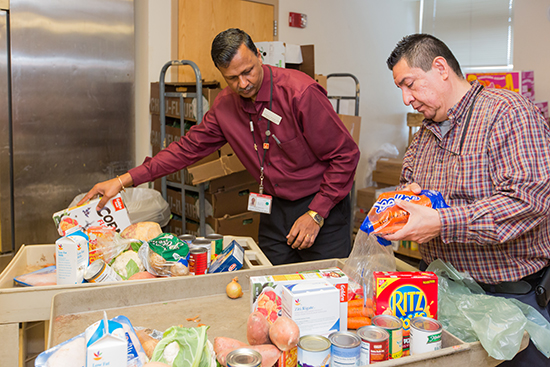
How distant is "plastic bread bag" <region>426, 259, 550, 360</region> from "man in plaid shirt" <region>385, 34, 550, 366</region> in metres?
0.09

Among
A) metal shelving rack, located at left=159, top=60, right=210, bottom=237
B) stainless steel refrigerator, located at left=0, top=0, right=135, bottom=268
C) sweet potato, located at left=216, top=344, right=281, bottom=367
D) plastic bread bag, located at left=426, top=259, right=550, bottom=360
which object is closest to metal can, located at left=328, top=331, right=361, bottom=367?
sweet potato, located at left=216, top=344, right=281, bottom=367

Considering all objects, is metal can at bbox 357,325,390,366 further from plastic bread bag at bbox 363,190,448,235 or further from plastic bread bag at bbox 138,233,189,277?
plastic bread bag at bbox 138,233,189,277

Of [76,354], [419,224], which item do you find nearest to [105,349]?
[76,354]

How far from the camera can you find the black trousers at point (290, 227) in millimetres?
2119

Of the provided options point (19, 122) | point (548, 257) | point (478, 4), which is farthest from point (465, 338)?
point (478, 4)

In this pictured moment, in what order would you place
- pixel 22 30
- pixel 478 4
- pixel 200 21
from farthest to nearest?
pixel 478 4, pixel 200 21, pixel 22 30

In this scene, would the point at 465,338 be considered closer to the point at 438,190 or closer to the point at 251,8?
the point at 438,190

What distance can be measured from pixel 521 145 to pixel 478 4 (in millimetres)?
4398

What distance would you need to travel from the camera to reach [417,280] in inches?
45.9

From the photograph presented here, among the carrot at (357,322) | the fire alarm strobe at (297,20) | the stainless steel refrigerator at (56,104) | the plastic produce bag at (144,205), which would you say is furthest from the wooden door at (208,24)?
the carrot at (357,322)

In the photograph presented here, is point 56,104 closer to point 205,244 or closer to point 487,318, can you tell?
point 205,244

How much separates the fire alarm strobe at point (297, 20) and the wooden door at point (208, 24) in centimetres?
26

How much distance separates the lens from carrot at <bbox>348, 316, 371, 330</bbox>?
119 centimetres

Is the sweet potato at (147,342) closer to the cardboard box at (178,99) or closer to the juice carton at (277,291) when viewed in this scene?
the juice carton at (277,291)
